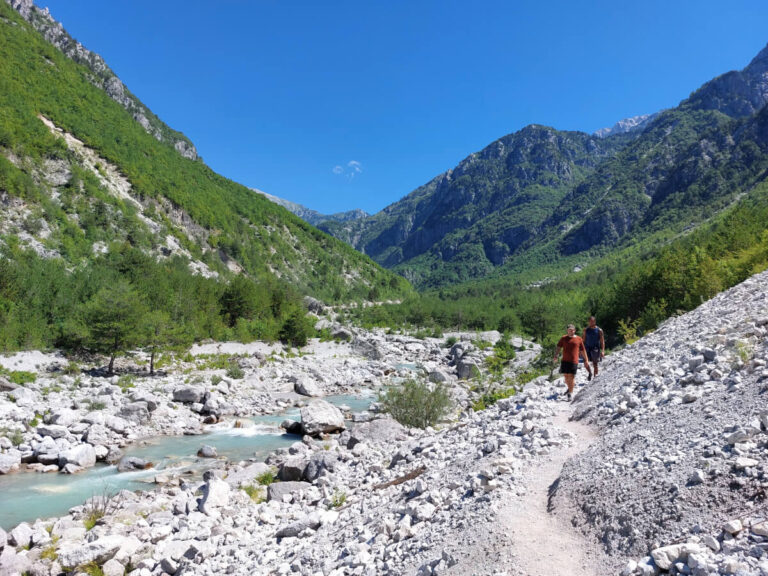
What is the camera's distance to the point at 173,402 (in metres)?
24.8

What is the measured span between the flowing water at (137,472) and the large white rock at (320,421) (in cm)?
85

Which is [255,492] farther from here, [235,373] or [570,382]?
[235,373]

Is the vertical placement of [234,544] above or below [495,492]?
below

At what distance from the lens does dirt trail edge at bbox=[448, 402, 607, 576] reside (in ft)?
15.4

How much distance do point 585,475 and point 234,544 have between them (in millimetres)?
7158

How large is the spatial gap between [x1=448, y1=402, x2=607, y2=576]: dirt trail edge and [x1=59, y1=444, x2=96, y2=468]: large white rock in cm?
1649

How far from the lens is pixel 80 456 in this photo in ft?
53.4

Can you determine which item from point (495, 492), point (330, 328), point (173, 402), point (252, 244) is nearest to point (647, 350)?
point (495, 492)

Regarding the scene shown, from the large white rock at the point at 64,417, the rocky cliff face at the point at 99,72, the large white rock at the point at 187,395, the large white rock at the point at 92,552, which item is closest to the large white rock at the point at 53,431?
the large white rock at the point at 64,417

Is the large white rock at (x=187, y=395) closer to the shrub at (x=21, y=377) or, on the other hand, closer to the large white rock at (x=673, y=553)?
the shrub at (x=21, y=377)

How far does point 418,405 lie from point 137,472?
10.8 m

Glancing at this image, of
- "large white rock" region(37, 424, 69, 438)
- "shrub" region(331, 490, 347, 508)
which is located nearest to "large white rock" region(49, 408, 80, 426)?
"large white rock" region(37, 424, 69, 438)

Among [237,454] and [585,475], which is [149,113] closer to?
[237,454]

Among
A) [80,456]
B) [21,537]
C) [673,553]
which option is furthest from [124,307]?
[673,553]
